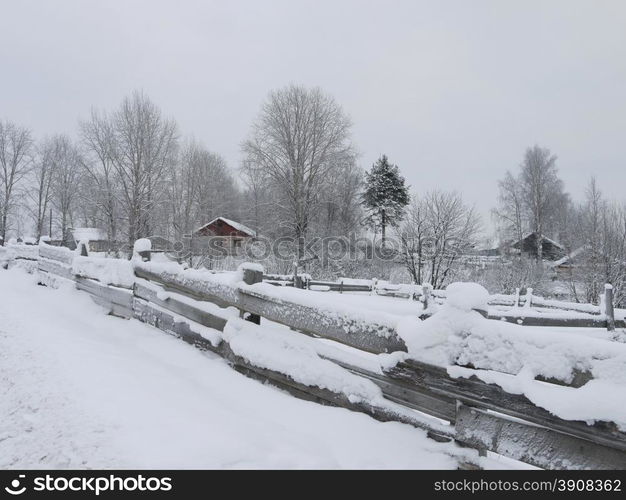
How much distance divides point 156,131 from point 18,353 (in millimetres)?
31254

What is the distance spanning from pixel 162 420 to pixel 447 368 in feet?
5.84

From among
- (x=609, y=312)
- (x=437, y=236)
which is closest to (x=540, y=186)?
(x=437, y=236)

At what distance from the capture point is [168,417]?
2.61 metres

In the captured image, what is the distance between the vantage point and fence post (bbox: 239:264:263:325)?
394 cm

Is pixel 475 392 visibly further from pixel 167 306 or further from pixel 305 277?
pixel 305 277

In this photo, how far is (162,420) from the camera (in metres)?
2.55

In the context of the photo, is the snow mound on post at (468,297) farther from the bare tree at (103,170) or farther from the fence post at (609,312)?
the bare tree at (103,170)

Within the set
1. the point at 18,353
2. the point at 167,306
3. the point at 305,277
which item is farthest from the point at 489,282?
the point at 18,353

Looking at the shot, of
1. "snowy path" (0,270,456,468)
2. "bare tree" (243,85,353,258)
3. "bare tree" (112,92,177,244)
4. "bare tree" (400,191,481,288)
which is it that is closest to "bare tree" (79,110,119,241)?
"bare tree" (112,92,177,244)

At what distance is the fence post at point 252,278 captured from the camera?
3941 millimetres

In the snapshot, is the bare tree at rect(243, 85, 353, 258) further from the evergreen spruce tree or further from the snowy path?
the snowy path

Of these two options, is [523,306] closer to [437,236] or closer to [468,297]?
[437,236]

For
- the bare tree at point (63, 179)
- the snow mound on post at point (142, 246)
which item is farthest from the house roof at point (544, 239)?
the bare tree at point (63, 179)

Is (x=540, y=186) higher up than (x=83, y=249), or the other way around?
(x=540, y=186)
